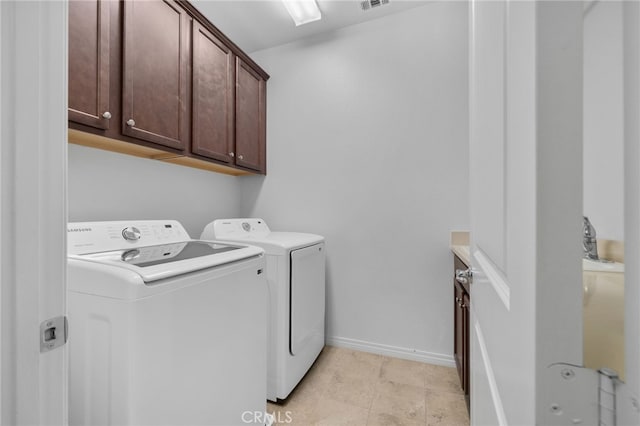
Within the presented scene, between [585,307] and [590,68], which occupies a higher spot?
[590,68]

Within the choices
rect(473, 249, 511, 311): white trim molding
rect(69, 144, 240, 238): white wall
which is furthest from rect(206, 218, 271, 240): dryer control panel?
rect(473, 249, 511, 311): white trim molding

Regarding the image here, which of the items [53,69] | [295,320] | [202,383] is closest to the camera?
[53,69]

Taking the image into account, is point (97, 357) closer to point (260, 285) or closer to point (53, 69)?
point (260, 285)

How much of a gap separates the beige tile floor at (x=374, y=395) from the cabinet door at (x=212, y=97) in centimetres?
170

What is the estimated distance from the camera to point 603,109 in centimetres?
29

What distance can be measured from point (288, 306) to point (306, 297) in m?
0.21

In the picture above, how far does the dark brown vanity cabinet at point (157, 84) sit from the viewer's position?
1.13m

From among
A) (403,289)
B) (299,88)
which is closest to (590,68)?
(403,289)

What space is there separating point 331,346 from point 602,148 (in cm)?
232

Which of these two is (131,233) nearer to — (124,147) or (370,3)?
(124,147)

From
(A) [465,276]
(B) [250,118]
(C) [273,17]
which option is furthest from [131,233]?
(C) [273,17]

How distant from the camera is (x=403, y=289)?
2.09 meters

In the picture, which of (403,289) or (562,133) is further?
(403,289)

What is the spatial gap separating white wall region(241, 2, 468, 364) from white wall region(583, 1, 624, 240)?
1.81 m
